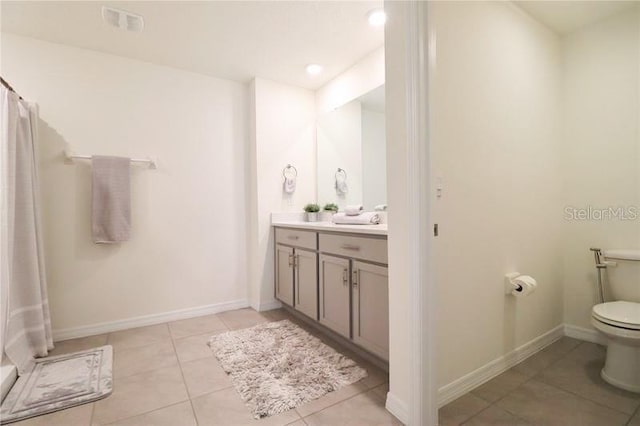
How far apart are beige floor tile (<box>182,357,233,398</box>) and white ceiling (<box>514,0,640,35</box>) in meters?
2.87

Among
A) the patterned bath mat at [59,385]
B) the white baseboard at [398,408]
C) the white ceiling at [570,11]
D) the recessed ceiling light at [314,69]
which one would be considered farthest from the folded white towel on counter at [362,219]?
the patterned bath mat at [59,385]

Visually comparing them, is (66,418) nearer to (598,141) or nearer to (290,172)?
(290,172)

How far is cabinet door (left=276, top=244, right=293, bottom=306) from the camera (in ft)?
8.41

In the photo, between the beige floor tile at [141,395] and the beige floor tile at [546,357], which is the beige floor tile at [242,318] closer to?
the beige floor tile at [141,395]

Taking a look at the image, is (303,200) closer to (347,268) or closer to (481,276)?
(347,268)

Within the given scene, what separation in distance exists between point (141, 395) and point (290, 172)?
2117mm

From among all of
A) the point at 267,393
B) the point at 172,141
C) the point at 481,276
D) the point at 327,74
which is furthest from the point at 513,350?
the point at 172,141

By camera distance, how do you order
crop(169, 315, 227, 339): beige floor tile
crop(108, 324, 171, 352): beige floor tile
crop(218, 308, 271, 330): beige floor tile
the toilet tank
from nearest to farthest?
1. the toilet tank
2. crop(108, 324, 171, 352): beige floor tile
3. crop(169, 315, 227, 339): beige floor tile
4. crop(218, 308, 271, 330): beige floor tile

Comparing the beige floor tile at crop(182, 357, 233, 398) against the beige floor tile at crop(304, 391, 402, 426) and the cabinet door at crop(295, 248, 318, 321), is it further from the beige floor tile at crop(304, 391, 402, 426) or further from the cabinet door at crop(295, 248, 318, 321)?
the cabinet door at crop(295, 248, 318, 321)

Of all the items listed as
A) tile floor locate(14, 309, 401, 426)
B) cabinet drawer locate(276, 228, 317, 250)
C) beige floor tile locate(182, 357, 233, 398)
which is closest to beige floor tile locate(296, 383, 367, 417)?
tile floor locate(14, 309, 401, 426)

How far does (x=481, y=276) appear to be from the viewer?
63.3 inches

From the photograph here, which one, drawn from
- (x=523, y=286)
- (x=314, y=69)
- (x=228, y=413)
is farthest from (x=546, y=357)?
(x=314, y=69)

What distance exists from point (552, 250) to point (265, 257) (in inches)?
92.4

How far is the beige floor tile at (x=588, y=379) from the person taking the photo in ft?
4.72
